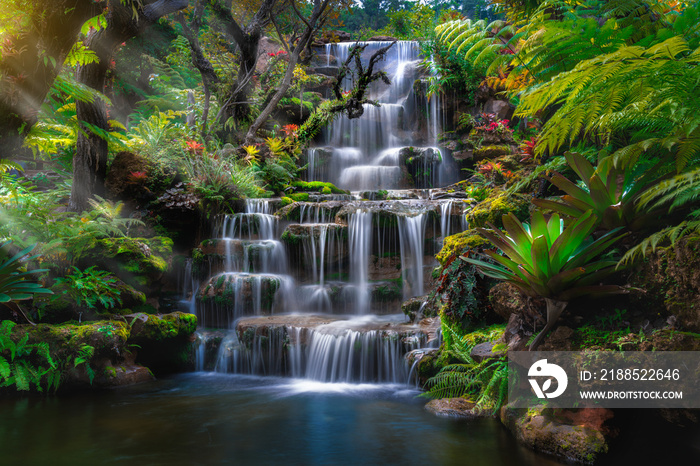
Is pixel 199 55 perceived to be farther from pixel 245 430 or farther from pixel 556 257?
pixel 556 257

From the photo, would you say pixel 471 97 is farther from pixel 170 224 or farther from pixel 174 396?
pixel 174 396

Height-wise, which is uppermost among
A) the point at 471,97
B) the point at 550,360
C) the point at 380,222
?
the point at 471,97

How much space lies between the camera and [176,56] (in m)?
15.3

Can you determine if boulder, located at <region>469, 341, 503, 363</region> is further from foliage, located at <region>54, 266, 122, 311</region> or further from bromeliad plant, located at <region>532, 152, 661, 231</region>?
foliage, located at <region>54, 266, 122, 311</region>

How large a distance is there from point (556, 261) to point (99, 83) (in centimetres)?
857

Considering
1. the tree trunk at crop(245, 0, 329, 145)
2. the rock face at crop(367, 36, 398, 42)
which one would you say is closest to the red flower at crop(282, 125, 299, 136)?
the tree trunk at crop(245, 0, 329, 145)

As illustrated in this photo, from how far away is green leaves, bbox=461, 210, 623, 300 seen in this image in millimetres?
2979

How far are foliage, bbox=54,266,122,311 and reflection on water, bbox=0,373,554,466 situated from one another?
127 centimetres

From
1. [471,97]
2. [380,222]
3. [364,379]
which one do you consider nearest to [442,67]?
[471,97]

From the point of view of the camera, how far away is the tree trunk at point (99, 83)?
275 inches

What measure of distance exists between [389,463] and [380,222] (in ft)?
17.9

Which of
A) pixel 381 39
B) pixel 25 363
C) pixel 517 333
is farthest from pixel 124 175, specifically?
pixel 381 39

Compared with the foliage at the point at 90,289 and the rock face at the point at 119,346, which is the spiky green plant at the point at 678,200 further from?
the foliage at the point at 90,289

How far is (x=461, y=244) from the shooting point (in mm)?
4852
